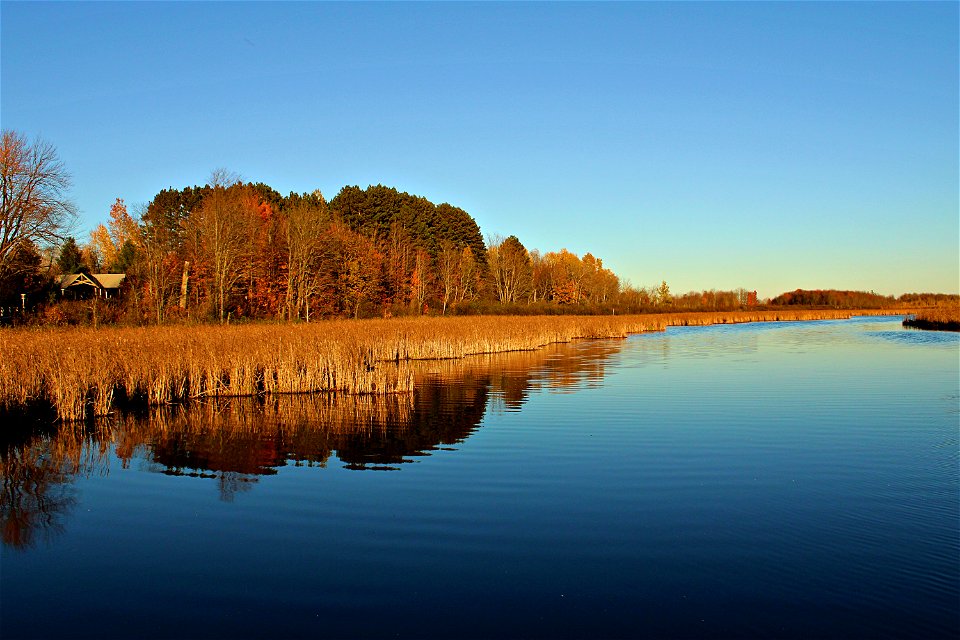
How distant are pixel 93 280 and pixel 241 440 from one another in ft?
160

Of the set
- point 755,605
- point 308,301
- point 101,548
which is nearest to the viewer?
point 755,605

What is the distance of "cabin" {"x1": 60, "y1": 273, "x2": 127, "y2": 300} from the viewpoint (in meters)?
48.0

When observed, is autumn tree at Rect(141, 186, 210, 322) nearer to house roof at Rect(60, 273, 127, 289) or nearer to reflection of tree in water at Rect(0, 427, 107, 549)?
house roof at Rect(60, 273, 127, 289)

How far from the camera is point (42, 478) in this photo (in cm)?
892

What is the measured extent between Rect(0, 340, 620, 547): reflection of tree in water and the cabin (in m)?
37.7

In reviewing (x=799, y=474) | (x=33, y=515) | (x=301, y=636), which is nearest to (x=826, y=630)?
(x=301, y=636)

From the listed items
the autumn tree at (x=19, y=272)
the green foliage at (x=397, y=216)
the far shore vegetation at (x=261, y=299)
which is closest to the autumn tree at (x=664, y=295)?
the far shore vegetation at (x=261, y=299)

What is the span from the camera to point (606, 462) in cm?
941

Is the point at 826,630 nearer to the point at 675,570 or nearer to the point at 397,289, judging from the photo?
the point at 675,570

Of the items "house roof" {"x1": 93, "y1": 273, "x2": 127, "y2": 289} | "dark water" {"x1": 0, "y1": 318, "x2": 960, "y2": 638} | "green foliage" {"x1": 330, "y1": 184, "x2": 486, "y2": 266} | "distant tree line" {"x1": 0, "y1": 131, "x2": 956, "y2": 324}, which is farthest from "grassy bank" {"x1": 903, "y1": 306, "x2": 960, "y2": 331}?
"house roof" {"x1": 93, "y1": 273, "x2": 127, "y2": 289}

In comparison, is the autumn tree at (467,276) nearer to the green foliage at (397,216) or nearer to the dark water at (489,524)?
the green foliage at (397,216)

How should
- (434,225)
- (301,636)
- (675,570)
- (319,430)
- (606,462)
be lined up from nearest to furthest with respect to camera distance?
(301,636)
(675,570)
(606,462)
(319,430)
(434,225)

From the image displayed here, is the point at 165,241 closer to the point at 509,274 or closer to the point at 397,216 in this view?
the point at 397,216

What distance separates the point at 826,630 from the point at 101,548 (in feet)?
20.0
